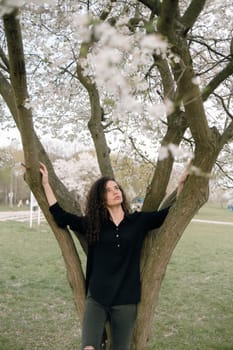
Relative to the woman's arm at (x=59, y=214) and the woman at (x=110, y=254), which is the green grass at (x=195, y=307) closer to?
the woman at (x=110, y=254)

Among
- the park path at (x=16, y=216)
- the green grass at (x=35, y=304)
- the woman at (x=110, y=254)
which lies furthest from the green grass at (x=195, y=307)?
the park path at (x=16, y=216)

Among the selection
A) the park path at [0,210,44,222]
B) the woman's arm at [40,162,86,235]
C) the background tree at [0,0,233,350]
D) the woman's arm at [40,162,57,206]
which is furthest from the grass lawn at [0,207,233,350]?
the park path at [0,210,44,222]


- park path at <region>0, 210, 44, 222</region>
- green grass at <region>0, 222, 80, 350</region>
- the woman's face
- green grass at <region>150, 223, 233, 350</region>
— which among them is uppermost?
the woman's face

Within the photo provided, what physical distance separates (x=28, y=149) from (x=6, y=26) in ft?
3.05

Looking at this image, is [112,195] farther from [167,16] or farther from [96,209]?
[167,16]

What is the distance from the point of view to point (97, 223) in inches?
114

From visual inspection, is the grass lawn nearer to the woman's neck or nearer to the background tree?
the background tree

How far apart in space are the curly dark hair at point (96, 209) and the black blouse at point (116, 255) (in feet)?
0.15

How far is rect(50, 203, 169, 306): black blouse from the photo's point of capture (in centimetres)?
277

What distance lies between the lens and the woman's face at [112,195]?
2992 mm

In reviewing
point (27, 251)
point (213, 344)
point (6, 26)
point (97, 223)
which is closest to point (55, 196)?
point (97, 223)

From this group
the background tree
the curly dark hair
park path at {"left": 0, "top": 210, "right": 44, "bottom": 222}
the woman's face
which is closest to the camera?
the background tree

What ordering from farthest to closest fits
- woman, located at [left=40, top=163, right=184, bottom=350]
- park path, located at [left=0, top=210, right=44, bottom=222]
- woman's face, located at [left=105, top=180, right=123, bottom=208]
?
park path, located at [left=0, top=210, right=44, bottom=222], woman's face, located at [left=105, top=180, right=123, bottom=208], woman, located at [left=40, top=163, right=184, bottom=350]

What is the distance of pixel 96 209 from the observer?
116 inches
